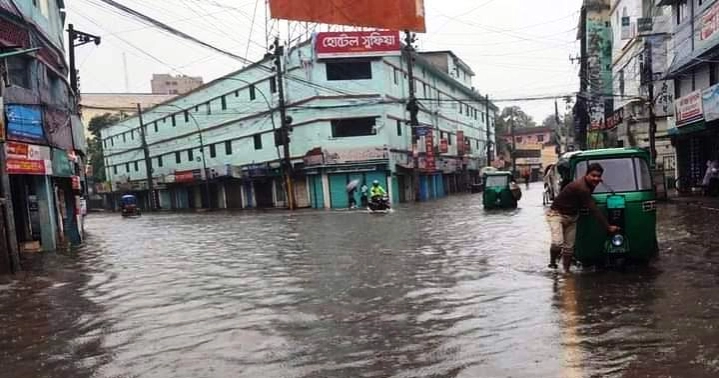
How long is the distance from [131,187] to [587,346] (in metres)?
63.0

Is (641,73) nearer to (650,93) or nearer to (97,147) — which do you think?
(650,93)

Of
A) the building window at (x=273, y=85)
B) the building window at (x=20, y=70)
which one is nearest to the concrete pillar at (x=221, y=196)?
the building window at (x=273, y=85)

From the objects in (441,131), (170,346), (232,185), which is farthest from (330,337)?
(441,131)

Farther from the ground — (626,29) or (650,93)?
(626,29)

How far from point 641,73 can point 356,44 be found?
1684 centimetres

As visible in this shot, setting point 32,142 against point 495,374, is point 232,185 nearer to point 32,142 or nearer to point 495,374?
point 32,142

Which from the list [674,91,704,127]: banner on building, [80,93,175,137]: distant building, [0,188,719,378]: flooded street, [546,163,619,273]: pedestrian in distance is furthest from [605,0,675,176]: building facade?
[80,93,175,137]: distant building

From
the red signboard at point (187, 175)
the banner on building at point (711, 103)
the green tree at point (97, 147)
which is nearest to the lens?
the banner on building at point (711, 103)

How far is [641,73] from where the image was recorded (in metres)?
28.5

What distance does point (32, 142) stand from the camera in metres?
15.4

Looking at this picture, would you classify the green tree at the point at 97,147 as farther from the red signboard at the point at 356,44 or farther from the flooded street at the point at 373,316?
the flooded street at the point at 373,316

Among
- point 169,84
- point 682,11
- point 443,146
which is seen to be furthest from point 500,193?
point 169,84

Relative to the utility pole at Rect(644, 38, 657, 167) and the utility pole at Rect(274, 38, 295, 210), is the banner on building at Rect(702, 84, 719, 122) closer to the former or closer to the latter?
the utility pole at Rect(644, 38, 657, 167)

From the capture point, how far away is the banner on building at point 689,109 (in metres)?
20.5
